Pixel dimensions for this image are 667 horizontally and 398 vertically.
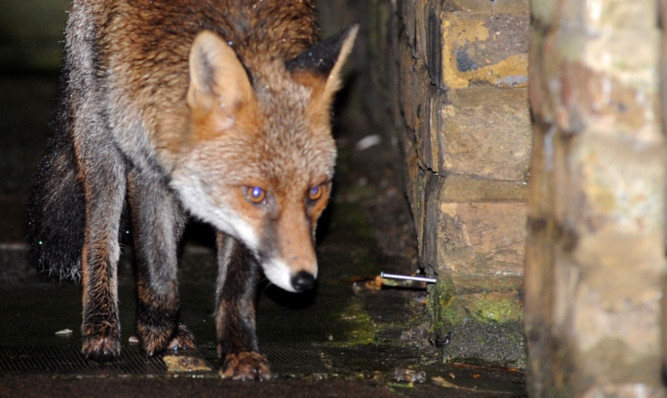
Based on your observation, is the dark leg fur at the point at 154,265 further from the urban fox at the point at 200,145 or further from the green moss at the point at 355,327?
the green moss at the point at 355,327

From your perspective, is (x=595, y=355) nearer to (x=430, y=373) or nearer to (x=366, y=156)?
(x=430, y=373)

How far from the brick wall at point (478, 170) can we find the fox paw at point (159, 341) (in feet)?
3.80

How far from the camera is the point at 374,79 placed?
8.13m

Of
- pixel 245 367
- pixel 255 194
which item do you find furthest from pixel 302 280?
pixel 245 367

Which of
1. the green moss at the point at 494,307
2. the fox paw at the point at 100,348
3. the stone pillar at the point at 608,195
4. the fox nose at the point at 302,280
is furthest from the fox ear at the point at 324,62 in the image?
the fox paw at the point at 100,348

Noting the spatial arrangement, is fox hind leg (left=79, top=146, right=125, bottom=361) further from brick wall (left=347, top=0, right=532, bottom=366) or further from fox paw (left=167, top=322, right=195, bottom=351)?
brick wall (left=347, top=0, right=532, bottom=366)

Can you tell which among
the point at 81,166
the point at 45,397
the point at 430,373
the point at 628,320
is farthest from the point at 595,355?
the point at 81,166

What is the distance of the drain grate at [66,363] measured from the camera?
3.55 meters

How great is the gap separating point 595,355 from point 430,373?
3.57ft

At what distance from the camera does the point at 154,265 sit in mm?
3945

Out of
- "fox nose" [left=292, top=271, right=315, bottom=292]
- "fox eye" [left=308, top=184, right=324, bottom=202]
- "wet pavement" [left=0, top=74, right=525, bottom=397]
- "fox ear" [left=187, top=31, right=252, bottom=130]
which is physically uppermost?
"fox ear" [left=187, top=31, right=252, bottom=130]

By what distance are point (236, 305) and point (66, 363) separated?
2.48 feet

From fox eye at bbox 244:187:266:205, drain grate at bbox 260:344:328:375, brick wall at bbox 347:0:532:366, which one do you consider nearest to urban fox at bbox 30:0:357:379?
fox eye at bbox 244:187:266:205

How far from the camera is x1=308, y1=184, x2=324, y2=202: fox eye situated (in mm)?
3494
